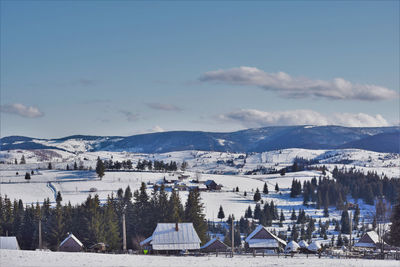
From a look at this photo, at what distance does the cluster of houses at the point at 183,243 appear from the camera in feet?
215

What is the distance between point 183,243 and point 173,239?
4.38 ft

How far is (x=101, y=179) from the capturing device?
177750 mm

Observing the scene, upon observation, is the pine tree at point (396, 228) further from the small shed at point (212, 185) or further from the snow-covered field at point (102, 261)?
the small shed at point (212, 185)

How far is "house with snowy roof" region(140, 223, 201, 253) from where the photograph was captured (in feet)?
214

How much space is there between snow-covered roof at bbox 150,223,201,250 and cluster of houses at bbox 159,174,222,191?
105 meters

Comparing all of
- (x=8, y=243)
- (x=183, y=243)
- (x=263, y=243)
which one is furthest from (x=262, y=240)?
(x=8, y=243)

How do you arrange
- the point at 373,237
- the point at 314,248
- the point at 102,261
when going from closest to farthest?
the point at 102,261 → the point at 314,248 → the point at 373,237

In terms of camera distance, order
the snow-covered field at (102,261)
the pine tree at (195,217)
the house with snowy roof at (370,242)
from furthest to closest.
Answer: the house with snowy roof at (370,242) → the pine tree at (195,217) → the snow-covered field at (102,261)

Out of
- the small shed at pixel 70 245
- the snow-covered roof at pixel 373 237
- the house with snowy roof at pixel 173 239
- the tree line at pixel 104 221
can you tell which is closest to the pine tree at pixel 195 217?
the tree line at pixel 104 221

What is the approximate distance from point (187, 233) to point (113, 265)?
100 feet

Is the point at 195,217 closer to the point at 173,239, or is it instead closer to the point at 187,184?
the point at 173,239

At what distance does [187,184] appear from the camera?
604ft

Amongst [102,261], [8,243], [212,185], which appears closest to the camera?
[102,261]

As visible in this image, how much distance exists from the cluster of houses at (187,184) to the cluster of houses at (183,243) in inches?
3696
